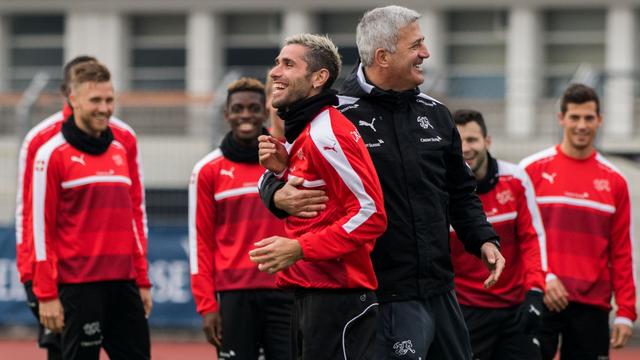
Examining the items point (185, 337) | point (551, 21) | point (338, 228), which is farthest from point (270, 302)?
point (551, 21)

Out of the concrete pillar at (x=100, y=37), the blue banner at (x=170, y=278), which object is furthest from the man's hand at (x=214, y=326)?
the concrete pillar at (x=100, y=37)

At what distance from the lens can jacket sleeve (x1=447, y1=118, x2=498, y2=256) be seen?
666 centimetres

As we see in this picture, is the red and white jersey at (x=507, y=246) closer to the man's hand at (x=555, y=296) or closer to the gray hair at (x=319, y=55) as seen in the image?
the man's hand at (x=555, y=296)

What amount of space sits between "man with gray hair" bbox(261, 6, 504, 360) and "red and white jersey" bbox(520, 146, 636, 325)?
238 cm

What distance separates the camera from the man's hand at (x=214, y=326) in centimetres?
843

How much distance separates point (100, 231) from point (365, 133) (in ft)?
9.00

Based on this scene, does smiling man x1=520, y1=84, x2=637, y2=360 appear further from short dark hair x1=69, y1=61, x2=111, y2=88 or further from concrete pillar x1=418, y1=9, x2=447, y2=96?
concrete pillar x1=418, y1=9, x2=447, y2=96

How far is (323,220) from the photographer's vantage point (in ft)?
20.0

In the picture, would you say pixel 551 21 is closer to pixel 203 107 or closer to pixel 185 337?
pixel 203 107

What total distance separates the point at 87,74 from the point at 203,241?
49.4 inches

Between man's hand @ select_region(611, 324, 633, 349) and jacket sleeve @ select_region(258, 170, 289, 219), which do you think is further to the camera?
man's hand @ select_region(611, 324, 633, 349)

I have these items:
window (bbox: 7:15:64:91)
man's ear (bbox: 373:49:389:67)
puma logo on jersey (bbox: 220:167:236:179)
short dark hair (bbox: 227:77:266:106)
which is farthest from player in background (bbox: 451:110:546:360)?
window (bbox: 7:15:64:91)

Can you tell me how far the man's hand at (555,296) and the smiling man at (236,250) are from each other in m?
1.64

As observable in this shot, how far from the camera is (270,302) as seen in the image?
331 inches
